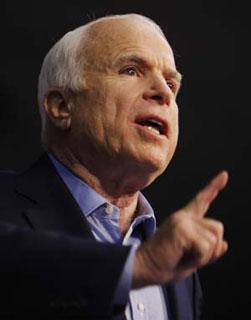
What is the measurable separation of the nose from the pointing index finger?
0.44 m

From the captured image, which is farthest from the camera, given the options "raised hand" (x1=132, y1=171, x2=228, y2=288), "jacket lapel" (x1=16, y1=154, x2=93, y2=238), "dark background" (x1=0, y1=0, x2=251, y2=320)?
"dark background" (x1=0, y1=0, x2=251, y2=320)

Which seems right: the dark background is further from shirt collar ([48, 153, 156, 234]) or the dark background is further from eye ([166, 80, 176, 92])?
shirt collar ([48, 153, 156, 234])

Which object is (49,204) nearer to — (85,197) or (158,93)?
(85,197)

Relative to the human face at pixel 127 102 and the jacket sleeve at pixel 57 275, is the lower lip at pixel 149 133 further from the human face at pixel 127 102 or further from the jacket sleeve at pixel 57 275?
the jacket sleeve at pixel 57 275

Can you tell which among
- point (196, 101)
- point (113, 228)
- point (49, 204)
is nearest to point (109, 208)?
point (113, 228)

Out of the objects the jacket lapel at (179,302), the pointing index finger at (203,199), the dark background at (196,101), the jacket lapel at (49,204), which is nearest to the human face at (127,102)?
the jacket lapel at (49,204)

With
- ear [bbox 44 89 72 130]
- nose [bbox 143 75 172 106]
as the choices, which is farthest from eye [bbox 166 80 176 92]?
ear [bbox 44 89 72 130]

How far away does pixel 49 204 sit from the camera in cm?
125

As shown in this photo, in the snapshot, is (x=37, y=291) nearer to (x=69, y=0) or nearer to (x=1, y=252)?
(x=1, y=252)

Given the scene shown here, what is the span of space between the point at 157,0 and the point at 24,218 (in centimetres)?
114

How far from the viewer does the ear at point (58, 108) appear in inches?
58.1

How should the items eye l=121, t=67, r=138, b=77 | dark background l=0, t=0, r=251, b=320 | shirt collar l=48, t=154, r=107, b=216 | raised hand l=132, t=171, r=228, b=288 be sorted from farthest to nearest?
dark background l=0, t=0, r=251, b=320
eye l=121, t=67, r=138, b=77
shirt collar l=48, t=154, r=107, b=216
raised hand l=132, t=171, r=228, b=288

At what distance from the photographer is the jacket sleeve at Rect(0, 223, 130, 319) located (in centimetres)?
88

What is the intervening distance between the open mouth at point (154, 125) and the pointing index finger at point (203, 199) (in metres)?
0.40
